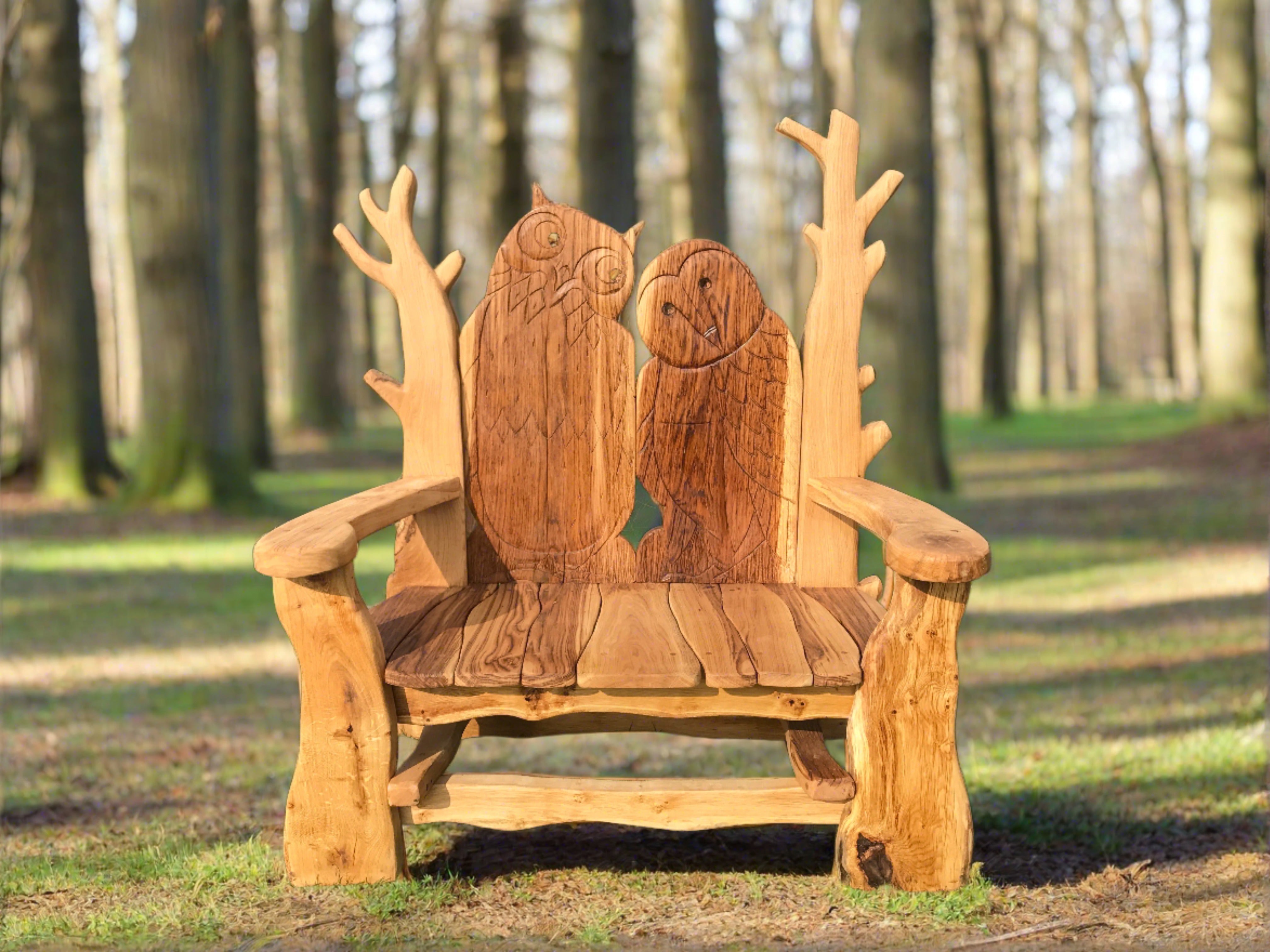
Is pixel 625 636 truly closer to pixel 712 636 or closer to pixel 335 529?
pixel 712 636

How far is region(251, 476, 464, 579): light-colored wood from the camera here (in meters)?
2.76

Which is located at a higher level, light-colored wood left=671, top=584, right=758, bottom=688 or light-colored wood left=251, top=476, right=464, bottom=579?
light-colored wood left=251, top=476, right=464, bottom=579

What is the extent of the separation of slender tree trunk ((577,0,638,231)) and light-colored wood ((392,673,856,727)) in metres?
6.43

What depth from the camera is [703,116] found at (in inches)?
532

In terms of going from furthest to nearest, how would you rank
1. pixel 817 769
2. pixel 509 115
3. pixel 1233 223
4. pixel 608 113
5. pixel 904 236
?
pixel 509 115 < pixel 1233 223 < pixel 904 236 < pixel 608 113 < pixel 817 769

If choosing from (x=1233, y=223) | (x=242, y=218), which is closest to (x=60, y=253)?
(x=242, y=218)

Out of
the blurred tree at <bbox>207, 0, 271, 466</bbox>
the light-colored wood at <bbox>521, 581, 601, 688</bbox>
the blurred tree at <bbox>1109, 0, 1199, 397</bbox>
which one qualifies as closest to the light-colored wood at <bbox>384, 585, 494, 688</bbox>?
the light-colored wood at <bbox>521, 581, 601, 688</bbox>

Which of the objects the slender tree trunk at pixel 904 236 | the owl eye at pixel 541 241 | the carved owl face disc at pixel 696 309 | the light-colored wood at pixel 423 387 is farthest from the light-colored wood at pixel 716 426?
the slender tree trunk at pixel 904 236

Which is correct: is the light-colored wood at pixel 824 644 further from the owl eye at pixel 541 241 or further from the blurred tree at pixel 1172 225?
the blurred tree at pixel 1172 225

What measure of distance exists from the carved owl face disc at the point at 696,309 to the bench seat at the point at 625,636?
0.60m

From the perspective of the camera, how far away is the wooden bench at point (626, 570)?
2865 millimetres

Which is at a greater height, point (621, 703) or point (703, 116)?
point (703, 116)

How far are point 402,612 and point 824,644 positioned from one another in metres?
0.98

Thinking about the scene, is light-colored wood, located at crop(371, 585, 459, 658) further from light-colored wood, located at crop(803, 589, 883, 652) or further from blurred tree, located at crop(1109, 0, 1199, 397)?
blurred tree, located at crop(1109, 0, 1199, 397)
